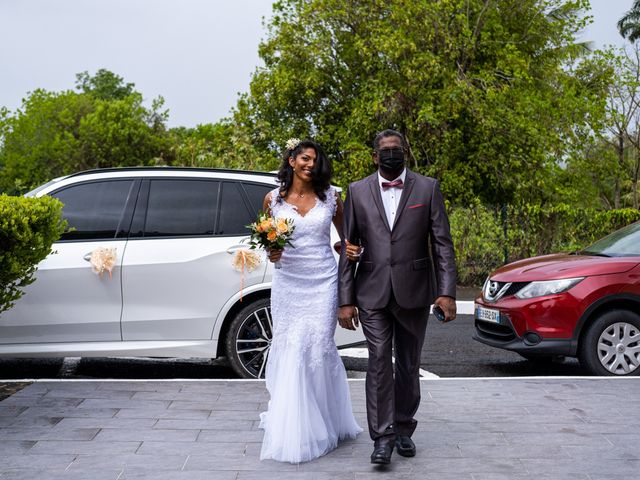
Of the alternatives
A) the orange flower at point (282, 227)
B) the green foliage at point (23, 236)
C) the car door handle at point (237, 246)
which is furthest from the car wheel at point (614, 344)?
the green foliage at point (23, 236)

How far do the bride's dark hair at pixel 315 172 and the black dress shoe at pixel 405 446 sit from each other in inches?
61.2

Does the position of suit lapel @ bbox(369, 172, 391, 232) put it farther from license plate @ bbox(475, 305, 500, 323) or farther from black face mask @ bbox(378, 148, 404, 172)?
license plate @ bbox(475, 305, 500, 323)

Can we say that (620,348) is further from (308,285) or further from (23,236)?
(23,236)

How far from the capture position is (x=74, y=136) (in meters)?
67.8

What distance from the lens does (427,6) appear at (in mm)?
24078

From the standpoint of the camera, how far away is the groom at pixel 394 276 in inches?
202

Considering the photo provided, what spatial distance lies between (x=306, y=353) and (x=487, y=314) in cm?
343

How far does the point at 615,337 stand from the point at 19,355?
508 centimetres

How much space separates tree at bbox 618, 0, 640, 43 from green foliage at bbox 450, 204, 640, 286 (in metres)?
51.1

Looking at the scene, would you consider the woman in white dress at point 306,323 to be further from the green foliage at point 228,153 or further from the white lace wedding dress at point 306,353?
the green foliage at point 228,153

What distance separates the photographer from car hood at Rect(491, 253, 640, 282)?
8.02 m

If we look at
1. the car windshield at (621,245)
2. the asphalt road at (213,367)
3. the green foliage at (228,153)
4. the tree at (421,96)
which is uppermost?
the tree at (421,96)

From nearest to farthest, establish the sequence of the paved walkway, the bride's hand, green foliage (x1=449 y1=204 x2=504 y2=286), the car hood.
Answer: the paved walkway < the bride's hand < the car hood < green foliage (x1=449 y1=204 x2=504 y2=286)

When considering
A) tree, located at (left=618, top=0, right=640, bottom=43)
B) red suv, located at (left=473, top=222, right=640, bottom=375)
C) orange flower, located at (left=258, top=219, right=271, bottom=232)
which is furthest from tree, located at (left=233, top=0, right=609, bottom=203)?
tree, located at (left=618, top=0, right=640, bottom=43)
